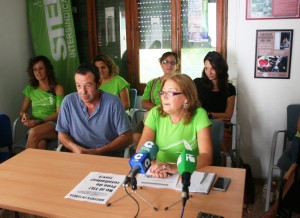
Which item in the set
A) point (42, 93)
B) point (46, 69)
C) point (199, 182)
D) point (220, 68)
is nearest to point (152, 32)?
point (220, 68)

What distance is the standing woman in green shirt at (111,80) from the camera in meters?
3.49

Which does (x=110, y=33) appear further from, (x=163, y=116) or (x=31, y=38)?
(x=163, y=116)

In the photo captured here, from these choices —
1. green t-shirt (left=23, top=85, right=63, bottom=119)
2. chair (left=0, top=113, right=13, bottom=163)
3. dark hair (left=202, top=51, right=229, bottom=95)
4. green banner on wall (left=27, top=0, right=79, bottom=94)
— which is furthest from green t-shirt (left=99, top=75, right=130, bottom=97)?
chair (left=0, top=113, right=13, bottom=163)

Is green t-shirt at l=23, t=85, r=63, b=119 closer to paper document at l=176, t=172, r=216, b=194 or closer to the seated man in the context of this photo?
the seated man

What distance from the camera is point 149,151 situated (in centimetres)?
143

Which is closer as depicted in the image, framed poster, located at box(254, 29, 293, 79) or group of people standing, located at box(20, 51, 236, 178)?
group of people standing, located at box(20, 51, 236, 178)

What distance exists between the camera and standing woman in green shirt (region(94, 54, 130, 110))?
3492mm

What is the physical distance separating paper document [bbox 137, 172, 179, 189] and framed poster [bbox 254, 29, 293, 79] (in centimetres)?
170

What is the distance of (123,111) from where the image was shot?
2.41 metres

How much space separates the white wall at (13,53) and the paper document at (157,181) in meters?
2.47

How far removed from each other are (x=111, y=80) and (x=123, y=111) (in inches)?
47.9

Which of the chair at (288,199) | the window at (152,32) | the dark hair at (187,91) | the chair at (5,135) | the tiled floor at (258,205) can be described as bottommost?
the tiled floor at (258,205)

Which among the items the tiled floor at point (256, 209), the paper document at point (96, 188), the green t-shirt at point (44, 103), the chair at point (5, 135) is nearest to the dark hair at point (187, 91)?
the paper document at point (96, 188)

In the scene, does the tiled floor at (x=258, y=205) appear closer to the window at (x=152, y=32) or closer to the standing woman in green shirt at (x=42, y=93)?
the window at (x=152, y=32)
